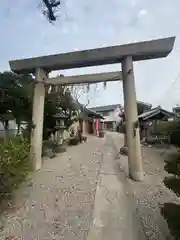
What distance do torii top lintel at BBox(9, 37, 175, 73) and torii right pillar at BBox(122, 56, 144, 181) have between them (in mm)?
315

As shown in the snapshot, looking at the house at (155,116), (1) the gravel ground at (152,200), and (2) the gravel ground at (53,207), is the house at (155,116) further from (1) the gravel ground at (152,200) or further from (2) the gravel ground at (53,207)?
(2) the gravel ground at (53,207)

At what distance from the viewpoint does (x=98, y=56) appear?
25.7ft

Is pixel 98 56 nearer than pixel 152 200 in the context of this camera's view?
No

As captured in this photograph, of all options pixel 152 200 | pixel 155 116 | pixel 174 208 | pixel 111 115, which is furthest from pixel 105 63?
pixel 111 115

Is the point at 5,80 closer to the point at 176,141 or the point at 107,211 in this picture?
the point at 107,211

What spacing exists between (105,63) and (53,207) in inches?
198

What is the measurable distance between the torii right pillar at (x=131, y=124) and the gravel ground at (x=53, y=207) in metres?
1.24

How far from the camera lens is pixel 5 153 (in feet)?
16.2

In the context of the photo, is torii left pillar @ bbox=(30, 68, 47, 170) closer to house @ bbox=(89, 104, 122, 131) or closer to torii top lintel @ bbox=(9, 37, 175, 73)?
torii top lintel @ bbox=(9, 37, 175, 73)

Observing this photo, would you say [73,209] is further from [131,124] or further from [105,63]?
[105,63]

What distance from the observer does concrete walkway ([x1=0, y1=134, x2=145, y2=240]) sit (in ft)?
14.3

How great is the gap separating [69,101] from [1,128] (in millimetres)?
5007

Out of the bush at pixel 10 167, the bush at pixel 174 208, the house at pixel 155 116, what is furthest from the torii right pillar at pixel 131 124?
the house at pixel 155 116

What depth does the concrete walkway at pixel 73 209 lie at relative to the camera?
14.3 ft
